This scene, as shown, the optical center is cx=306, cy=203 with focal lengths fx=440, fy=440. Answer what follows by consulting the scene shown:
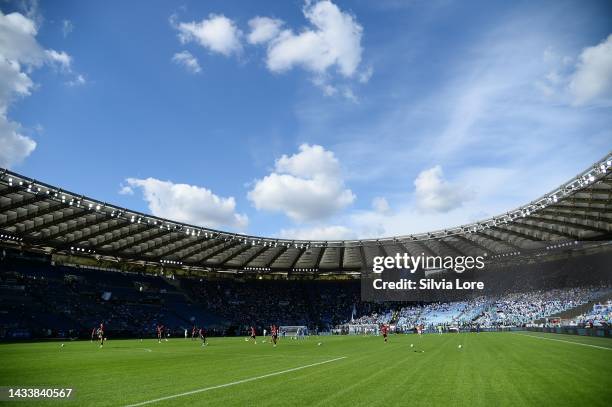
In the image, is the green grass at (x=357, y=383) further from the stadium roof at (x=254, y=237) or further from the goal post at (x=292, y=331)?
the goal post at (x=292, y=331)

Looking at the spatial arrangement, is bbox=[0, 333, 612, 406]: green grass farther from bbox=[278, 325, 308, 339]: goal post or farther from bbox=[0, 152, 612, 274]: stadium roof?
bbox=[278, 325, 308, 339]: goal post

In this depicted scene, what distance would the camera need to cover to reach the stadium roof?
41.7 m

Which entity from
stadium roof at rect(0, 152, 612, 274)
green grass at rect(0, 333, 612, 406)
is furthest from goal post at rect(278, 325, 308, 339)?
green grass at rect(0, 333, 612, 406)

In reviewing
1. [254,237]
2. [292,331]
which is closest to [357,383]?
[254,237]

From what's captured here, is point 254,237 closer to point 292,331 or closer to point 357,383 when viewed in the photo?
point 292,331

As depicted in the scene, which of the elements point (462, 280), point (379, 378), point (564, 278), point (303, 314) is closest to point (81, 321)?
point (303, 314)

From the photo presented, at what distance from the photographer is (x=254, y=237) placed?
62469 millimetres

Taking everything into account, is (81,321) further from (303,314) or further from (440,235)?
(440,235)

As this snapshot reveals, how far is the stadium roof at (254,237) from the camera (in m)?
41.7

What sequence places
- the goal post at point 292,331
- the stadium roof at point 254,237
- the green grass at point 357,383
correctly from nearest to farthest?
the green grass at point 357,383 → the stadium roof at point 254,237 → the goal post at point 292,331

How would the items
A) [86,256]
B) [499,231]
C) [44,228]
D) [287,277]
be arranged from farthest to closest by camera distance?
[287,277]
[86,256]
[499,231]
[44,228]

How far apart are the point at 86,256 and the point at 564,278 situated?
7230cm

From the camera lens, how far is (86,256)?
65812mm

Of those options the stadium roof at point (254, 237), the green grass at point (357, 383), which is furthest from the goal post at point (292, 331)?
the green grass at point (357, 383)
